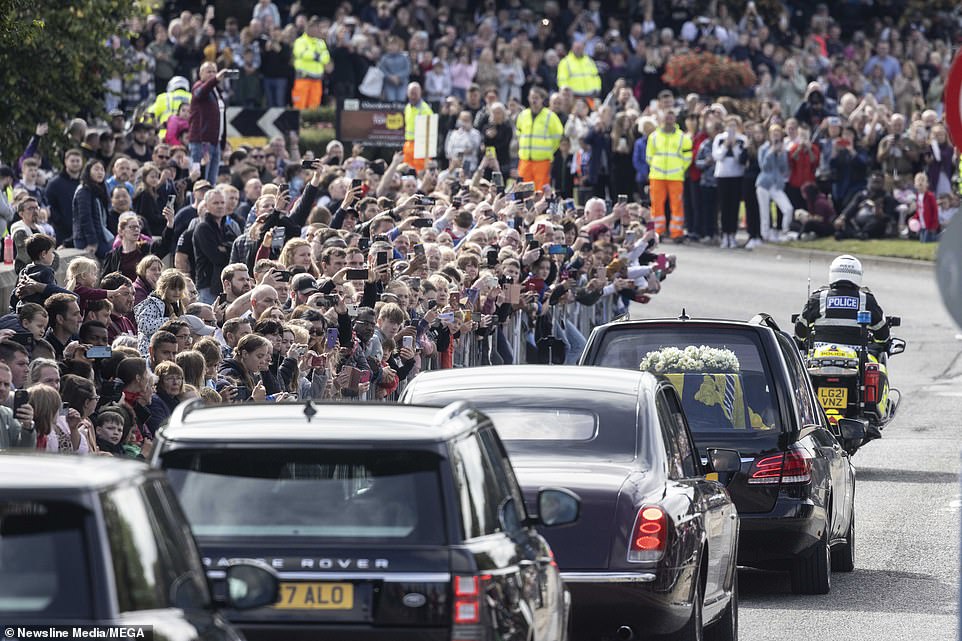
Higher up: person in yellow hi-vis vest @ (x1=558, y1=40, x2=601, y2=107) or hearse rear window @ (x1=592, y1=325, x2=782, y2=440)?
person in yellow hi-vis vest @ (x1=558, y1=40, x2=601, y2=107)

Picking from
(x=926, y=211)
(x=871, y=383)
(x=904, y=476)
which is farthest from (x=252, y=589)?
(x=926, y=211)

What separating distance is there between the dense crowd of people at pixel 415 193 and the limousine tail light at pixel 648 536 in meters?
2.97

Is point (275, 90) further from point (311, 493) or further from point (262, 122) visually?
point (311, 493)

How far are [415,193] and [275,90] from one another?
13430 mm

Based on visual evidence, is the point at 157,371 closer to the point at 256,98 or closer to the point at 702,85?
the point at 256,98

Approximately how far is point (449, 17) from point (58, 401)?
36.3 m

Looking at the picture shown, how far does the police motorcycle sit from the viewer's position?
19.0 m

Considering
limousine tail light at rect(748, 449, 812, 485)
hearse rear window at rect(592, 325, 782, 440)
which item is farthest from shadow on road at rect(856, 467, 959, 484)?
limousine tail light at rect(748, 449, 812, 485)

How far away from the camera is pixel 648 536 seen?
9.80 metres

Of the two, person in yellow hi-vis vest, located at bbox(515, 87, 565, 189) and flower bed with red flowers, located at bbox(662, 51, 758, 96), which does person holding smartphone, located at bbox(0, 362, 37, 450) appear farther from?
flower bed with red flowers, located at bbox(662, 51, 758, 96)

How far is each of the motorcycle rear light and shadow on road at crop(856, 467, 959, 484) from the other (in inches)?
33.1

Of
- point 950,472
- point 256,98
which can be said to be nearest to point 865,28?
point 256,98

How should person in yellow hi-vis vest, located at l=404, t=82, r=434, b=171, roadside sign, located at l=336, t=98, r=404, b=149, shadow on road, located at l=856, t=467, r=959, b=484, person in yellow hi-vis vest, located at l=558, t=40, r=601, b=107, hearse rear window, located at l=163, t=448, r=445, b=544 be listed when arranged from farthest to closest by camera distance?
person in yellow hi-vis vest, located at l=558, t=40, r=601, b=107
person in yellow hi-vis vest, located at l=404, t=82, r=434, b=171
roadside sign, located at l=336, t=98, r=404, b=149
shadow on road, located at l=856, t=467, r=959, b=484
hearse rear window, located at l=163, t=448, r=445, b=544

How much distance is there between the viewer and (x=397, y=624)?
7316mm
